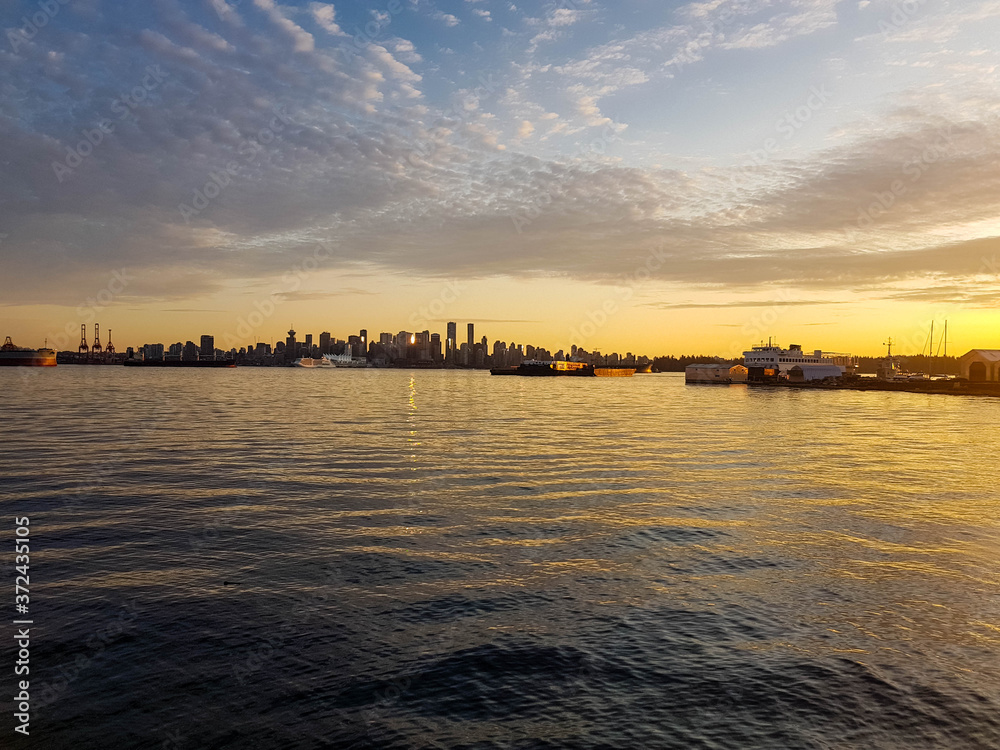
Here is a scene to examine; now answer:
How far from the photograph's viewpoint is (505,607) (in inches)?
576

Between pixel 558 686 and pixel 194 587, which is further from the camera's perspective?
pixel 194 587

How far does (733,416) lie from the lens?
251 ft

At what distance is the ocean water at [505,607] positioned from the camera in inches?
396

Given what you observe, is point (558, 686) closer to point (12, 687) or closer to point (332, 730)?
point (332, 730)

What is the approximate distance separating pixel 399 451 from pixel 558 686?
31.8m

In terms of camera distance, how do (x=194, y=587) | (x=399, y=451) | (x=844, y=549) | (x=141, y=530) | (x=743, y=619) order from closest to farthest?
(x=743, y=619) < (x=194, y=587) < (x=844, y=549) < (x=141, y=530) < (x=399, y=451)

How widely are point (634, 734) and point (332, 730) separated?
479 centimetres

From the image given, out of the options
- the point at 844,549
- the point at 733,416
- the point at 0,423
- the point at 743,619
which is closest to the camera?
the point at 743,619

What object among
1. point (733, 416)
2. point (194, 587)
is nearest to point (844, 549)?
point (194, 587)

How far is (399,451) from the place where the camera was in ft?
137

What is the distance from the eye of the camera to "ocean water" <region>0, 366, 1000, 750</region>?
1006 cm

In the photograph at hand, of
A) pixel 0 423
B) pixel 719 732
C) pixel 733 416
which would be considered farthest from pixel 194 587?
pixel 733 416

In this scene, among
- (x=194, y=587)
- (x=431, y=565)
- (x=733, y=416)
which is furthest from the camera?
(x=733, y=416)

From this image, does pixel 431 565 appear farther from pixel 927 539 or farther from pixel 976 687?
pixel 927 539
